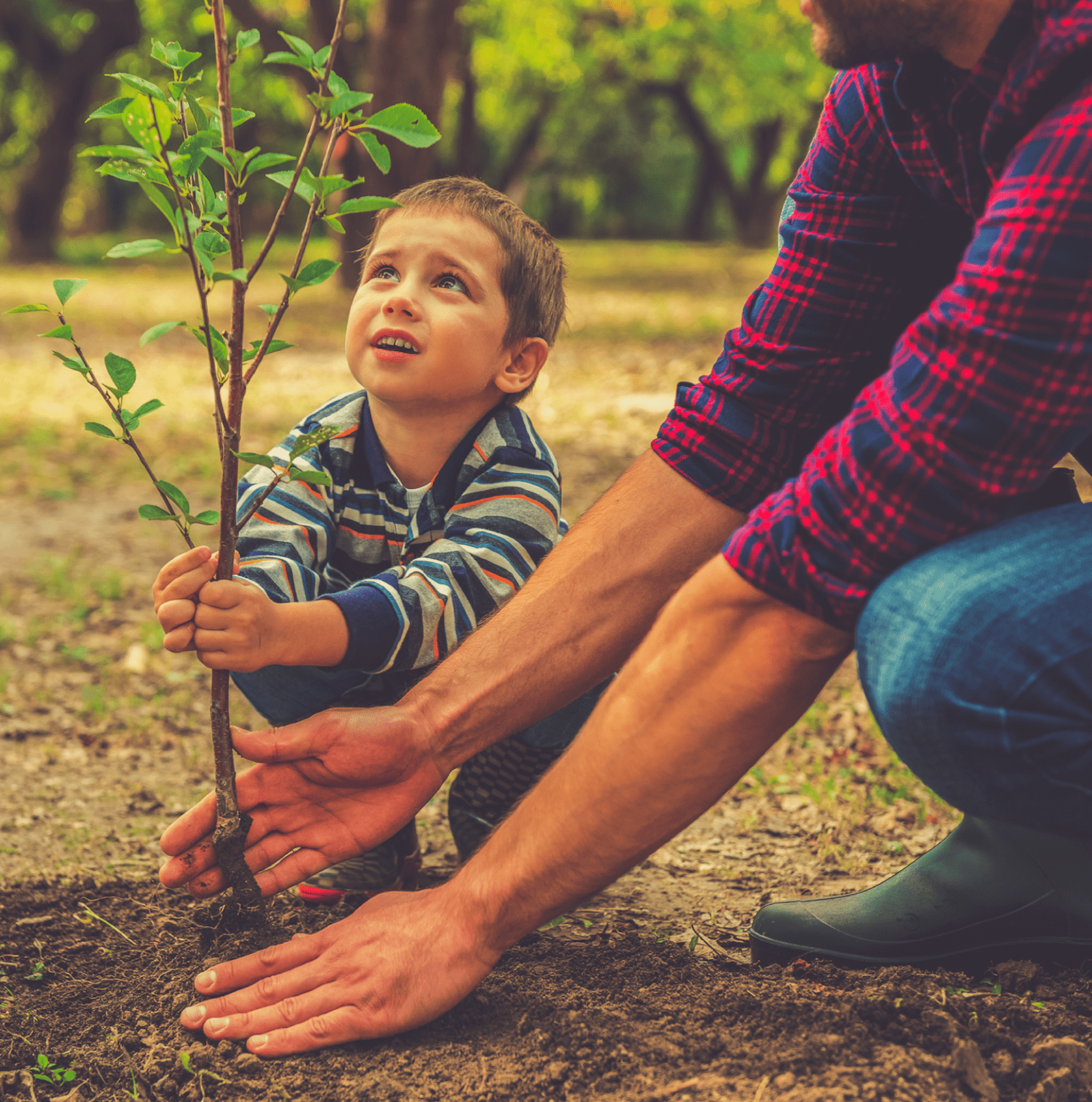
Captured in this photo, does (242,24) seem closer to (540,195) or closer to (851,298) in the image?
(851,298)

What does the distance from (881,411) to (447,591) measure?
862 millimetres

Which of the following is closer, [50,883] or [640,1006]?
[640,1006]

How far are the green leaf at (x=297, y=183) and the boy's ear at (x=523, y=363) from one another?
0.69 meters

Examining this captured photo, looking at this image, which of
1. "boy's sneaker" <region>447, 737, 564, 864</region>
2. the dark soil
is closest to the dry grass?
"boy's sneaker" <region>447, 737, 564, 864</region>

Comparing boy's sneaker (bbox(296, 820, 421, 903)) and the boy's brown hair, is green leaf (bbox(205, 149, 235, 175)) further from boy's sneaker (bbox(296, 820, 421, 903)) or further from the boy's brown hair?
boy's sneaker (bbox(296, 820, 421, 903))

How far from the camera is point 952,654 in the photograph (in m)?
1.38

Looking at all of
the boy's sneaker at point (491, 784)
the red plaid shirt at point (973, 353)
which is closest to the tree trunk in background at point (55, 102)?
the boy's sneaker at point (491, 784)

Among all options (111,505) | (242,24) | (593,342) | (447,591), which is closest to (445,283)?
(447,591)

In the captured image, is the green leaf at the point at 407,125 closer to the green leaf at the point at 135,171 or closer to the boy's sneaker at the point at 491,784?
the green leaf at the point at 135,171

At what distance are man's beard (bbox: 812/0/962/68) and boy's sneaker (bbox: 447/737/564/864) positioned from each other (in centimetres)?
135

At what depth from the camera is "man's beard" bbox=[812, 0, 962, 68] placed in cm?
152

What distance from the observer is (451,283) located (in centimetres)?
215

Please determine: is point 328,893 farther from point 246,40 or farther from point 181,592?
point 246,40

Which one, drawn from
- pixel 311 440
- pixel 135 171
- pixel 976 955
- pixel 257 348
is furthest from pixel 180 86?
pixel 976 955
